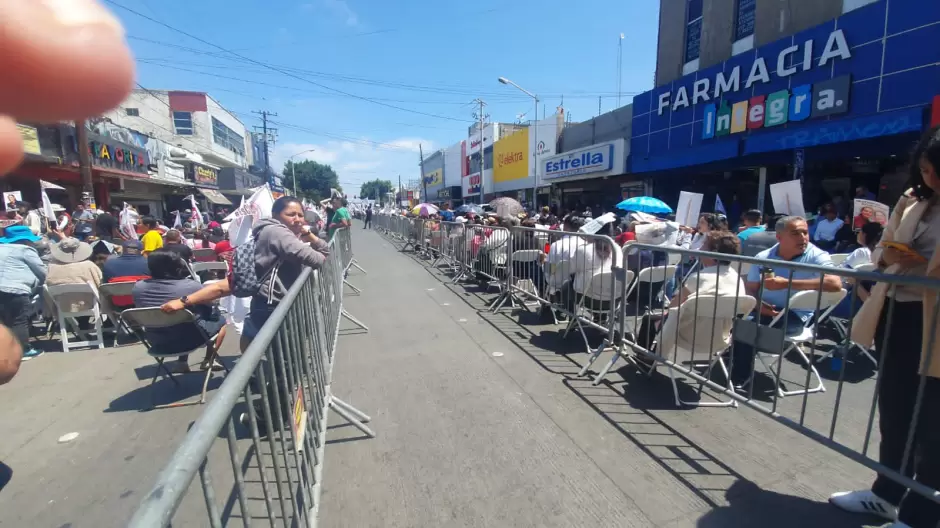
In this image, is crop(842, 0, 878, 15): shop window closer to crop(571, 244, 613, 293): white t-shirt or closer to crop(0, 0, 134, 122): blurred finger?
crop(571, 244, 613, 293): white t-shirt

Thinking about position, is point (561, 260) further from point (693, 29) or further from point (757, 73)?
point (693, 29)

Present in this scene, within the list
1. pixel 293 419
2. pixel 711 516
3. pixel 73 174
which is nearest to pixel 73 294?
pixel 293 419

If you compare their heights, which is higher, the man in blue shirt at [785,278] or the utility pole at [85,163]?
the utility pole at [85,163]

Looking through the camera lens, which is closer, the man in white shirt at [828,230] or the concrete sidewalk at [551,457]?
the concrete sidewalk at [551,457]

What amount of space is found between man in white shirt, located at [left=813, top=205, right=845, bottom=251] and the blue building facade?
2.26m

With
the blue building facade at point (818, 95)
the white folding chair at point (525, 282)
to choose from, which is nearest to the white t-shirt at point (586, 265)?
the white folding chair at point (525, 282)

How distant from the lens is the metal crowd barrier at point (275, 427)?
0.99 meters

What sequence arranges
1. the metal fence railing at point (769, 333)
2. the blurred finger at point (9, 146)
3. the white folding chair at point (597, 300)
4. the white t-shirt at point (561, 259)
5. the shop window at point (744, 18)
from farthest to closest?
the shop window at point (744, 18)
the white t-shirt at point (561, 259)
the white folding chair at point (597, 300)
the metal fence railing at point (769, 333)
the blurred finger at point (9, 146)

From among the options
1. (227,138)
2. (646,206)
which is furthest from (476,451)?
(227,138)

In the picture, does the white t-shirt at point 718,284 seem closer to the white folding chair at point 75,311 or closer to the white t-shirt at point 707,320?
the white t-shirt at point 707,320

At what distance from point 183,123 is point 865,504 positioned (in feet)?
155

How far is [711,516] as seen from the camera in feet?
7.57

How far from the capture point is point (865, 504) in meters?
2.28

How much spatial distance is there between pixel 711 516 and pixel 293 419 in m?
2.22
